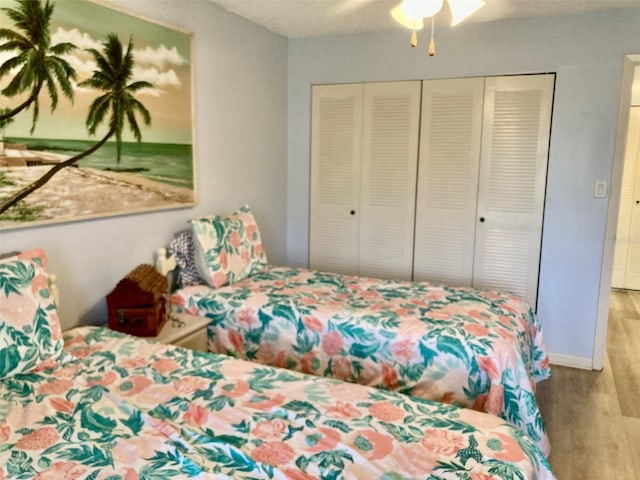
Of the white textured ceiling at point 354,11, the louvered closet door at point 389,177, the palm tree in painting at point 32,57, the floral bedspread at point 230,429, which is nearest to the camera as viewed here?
the floral bedspread at point 230,429

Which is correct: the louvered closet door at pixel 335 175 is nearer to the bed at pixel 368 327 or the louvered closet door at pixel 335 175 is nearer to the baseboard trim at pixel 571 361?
the bed at pixel 368 327

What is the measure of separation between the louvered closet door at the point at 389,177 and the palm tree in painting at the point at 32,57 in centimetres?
209

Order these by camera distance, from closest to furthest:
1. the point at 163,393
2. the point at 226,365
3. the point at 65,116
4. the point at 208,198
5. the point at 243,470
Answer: the point at 243,470, the point at 163,393, the point at 226,365, the point at 65,116, the point at 208,198

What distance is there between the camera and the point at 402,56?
3.48 m

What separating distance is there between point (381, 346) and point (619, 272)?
4148mm

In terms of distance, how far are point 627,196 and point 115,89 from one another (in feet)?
16.0

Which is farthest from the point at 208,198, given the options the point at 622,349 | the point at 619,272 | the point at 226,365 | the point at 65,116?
the point at 619,272

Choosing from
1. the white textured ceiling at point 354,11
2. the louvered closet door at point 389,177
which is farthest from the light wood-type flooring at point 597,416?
the white textured ceiling at point 354,11

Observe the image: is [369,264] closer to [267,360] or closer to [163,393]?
[267,360]

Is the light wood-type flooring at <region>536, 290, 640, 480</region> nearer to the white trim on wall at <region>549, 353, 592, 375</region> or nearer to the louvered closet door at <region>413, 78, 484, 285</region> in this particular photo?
the white trim on wall at <region>549, 353, 592, 375</region>

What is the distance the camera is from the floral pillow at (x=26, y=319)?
1657 mm

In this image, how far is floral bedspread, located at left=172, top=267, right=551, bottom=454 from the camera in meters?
2.04

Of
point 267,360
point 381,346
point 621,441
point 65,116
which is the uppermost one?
point 65,116

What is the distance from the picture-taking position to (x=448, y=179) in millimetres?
3486
